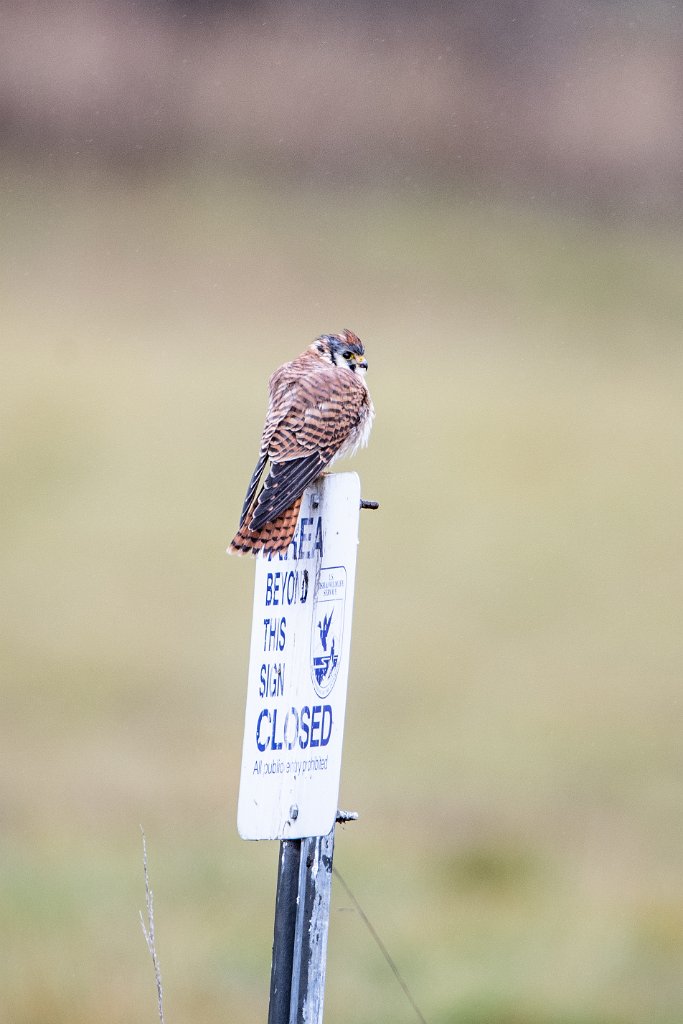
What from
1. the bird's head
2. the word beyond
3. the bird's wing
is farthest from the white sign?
the bird's head

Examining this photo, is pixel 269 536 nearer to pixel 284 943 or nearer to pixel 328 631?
pixel 328 631

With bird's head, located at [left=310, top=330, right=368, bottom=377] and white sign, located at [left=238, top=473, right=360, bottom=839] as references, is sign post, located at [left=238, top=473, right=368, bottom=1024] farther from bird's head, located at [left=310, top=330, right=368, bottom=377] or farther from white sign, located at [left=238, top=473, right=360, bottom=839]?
bird's head, located at [left=310, top=330, right=368, bottom=377]

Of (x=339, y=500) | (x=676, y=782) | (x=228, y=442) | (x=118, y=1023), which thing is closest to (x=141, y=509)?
(x=228, y=442)

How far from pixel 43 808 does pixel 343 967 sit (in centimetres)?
251

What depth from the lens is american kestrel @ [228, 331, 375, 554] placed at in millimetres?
3227

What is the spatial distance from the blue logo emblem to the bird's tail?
13 cm

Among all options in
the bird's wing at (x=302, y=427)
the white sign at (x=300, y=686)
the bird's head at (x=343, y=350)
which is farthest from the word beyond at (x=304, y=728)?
the bird's head at (x=343, y=350)

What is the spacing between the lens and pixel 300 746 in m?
2.75

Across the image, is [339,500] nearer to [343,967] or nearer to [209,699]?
[343,967]

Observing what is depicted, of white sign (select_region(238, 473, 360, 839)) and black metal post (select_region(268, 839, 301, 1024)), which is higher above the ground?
white sign (select_region(238, 473, 360, 839))

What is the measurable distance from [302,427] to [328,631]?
122cm

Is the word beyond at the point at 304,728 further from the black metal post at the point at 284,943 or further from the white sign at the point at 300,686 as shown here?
the black metal post at the point at 284,943

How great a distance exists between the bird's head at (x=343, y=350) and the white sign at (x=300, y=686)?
1992 mm

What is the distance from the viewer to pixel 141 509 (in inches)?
494
